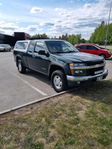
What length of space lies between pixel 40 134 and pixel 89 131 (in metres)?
0.99

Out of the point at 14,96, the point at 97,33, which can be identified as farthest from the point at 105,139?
the point at 97,33

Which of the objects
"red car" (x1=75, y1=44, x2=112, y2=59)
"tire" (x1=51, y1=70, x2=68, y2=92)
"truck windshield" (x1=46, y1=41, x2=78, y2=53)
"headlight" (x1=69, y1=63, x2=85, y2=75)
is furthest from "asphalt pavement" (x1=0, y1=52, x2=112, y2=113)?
"red car" (x1=75, y1=44, x2=112, y2=59)

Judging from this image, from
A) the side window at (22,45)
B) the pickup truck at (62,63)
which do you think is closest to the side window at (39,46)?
the pickup truck at (62,63)

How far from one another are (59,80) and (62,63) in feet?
2.22

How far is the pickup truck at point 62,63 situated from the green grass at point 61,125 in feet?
2.61

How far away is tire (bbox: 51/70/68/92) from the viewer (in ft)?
19.3

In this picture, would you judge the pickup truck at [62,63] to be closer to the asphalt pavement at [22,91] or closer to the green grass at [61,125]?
the asphalt pavement at [22,91]

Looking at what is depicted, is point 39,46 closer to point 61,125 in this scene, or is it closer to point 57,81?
point 57,81

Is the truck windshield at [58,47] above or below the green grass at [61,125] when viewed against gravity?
above

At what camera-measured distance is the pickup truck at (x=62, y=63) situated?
18.4 feet

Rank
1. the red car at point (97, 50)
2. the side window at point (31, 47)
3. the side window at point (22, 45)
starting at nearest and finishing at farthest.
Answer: the side window at point (31, 47), the side window at point (22, 45), the red car at point (97, 50)

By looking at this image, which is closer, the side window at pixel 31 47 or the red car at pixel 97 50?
the side window at pixel 31 47

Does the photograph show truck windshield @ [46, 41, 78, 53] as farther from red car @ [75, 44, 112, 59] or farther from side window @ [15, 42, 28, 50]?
red car @ [75, 44, 112, 59]

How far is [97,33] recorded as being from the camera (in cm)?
8869
